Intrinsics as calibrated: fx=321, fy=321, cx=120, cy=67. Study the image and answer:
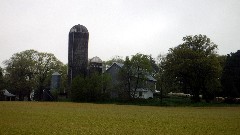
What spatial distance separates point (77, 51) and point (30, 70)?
17114 millimetres

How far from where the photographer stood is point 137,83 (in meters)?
58.5

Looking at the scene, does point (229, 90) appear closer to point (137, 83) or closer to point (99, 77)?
point (137, 83)

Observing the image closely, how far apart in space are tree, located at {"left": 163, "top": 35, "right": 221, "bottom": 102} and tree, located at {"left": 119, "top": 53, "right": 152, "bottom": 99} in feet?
12.3

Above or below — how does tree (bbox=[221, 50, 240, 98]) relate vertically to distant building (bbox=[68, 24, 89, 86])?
below

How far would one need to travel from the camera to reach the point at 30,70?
79812 millimetres

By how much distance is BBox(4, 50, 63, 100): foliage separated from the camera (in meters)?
77.3

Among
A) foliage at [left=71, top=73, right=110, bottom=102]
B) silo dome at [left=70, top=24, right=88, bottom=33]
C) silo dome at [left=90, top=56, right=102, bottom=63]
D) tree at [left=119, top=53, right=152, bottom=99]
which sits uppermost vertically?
silo dome at [left=70, top=24, right=88, bottom=33]

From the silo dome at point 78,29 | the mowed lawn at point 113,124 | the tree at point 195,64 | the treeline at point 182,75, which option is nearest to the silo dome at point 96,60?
the silo dome at point 78,29

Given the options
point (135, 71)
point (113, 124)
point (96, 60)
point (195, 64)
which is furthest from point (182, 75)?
point (113, 124)

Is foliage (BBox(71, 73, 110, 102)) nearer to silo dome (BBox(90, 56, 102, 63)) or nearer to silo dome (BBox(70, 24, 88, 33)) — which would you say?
silo dome (BBox(90, 56, 102, 63))

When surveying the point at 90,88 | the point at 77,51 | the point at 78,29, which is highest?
the point at 78,29

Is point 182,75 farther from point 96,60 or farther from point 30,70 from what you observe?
point 30,70

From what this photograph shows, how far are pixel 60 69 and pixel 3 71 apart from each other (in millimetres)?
14548

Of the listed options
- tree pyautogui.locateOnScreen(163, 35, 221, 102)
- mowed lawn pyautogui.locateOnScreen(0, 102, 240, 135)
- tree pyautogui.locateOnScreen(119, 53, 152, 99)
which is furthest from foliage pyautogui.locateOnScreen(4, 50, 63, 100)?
mowed lawn pyautogui.locateOnScreen(0, 102, 240, 135)
